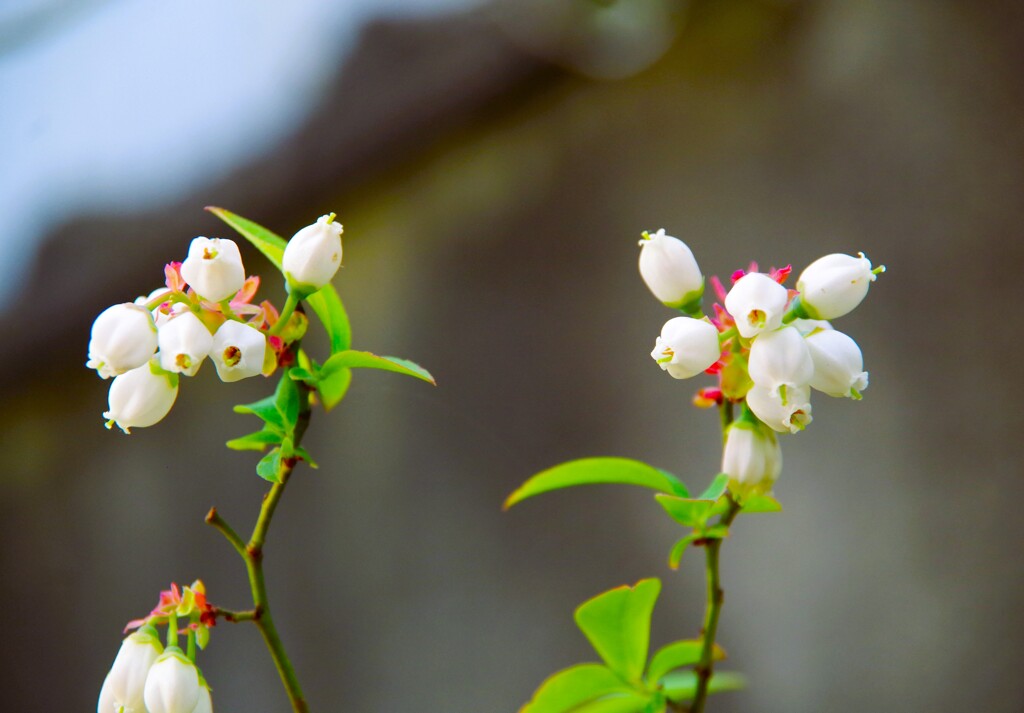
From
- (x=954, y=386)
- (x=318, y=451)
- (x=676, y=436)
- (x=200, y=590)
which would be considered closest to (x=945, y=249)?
(x=954, y=386)

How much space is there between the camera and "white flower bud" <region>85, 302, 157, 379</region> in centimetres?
32

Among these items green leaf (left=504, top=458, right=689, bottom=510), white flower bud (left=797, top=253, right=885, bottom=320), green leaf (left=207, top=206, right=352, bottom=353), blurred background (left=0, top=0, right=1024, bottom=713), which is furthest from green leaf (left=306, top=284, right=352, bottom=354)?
blurred background (left=0, top=0, right=1024, bottom=713)

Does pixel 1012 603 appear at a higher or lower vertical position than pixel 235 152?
lower

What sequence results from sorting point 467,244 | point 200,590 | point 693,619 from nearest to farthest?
1. point 200,590
2. point 693,619
3. point 467,244

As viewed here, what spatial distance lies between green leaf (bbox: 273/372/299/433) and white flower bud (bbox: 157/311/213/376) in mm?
45

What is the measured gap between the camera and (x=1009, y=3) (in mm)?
1156

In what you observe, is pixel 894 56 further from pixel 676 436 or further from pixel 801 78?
pixel 676 436

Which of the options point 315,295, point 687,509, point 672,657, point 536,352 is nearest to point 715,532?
point 687,509

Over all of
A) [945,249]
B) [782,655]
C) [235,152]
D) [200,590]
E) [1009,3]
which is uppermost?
[1009,3]

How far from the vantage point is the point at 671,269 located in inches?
14.8

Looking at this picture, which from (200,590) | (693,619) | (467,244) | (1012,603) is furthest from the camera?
(467,244)

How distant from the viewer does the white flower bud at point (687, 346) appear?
13.3 inches

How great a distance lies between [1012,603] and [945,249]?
0.49 metres

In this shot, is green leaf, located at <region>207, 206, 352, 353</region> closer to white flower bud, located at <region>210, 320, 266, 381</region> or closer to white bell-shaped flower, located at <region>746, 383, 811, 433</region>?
white flower bud, located at <region>210, 320, 266, 381</region>
